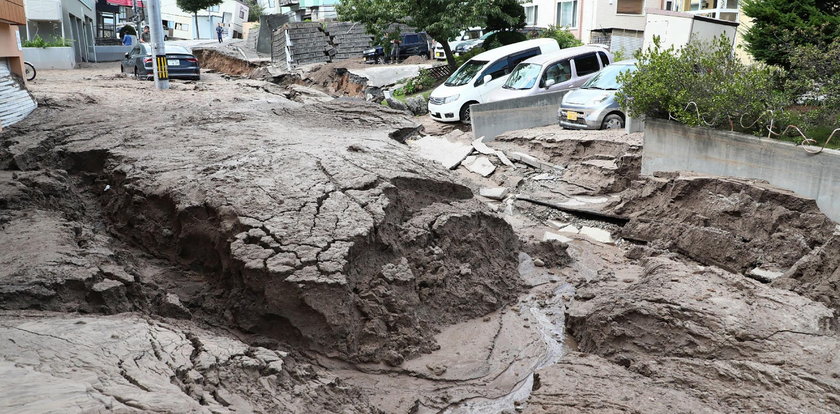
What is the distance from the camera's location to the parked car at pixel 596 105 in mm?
Result: 14656

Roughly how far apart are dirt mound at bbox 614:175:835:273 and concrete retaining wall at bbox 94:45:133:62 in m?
36.5

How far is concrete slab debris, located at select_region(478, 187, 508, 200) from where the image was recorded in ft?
42.4

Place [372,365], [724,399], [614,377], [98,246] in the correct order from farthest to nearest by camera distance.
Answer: [98,246] → [372,365] → [614,377] → [724,399]

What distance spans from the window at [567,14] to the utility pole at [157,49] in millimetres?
19475

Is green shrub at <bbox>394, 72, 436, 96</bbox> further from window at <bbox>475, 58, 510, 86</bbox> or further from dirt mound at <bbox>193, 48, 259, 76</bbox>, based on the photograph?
dirt mound at <bbox>193, 48, 259, 76</bbox>

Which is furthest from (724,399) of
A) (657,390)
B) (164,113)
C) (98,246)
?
(164,113)

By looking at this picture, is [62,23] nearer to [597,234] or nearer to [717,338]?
[597,234]

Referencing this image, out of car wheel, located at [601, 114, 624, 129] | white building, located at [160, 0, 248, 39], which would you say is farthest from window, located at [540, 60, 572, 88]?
white building, located at [160, 0, 248, 39]

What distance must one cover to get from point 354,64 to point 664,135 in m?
19.8

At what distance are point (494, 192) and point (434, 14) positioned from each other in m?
11.7

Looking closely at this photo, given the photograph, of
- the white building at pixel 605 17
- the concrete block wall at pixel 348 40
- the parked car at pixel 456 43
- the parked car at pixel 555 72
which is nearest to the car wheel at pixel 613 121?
the parked car at pixel 555 72

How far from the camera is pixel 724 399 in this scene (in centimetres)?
530

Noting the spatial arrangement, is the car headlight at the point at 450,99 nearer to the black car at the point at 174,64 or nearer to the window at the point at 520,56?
the window at the point at 520,56

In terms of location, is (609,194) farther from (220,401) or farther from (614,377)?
(220,401)
